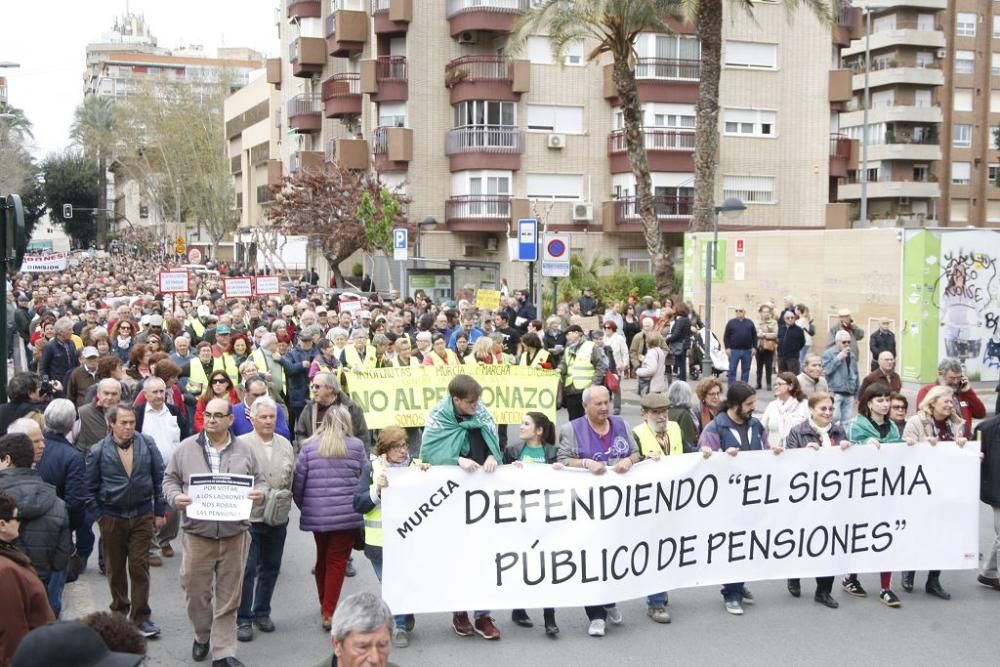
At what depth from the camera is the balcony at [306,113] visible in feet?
190

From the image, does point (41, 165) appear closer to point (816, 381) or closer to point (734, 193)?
point (734, 193)

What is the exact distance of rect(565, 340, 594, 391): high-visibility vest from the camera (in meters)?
14.3

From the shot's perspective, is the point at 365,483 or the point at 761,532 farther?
the point at 761,532

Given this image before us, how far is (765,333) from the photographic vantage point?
22.3 metres

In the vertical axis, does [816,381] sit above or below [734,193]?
below

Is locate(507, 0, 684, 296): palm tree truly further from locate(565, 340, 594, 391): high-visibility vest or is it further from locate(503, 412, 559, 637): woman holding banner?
locate(503, 412, 559, 637): woman holding banner

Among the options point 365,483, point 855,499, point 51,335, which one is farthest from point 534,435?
point 51,335

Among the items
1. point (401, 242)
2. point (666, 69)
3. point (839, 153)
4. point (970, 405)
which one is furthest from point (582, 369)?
point (839, 153)

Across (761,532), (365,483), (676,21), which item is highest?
(676,21)

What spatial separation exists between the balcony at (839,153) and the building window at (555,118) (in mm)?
10525

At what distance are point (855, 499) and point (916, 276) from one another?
48.7 ft

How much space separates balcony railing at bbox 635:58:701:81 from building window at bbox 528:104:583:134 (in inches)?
117

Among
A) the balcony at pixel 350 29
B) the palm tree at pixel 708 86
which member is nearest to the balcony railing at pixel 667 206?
the balcony at pixel 350 29

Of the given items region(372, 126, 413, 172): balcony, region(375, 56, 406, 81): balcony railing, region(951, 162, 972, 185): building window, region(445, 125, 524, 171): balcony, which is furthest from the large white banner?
region(951, 162, 972, 185): building window
